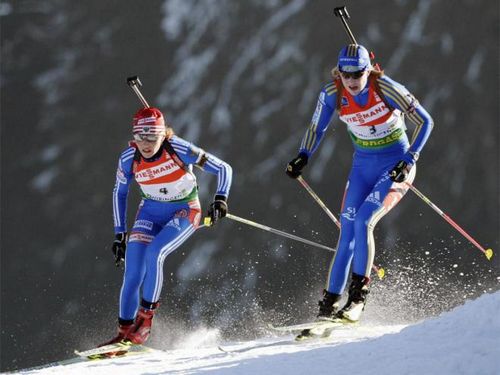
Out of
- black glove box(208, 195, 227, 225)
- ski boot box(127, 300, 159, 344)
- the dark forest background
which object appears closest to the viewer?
black glove box(208, 195, 227, 225)

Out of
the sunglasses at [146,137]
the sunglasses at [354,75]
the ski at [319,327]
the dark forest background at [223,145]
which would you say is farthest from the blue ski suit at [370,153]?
the dark forest background at [223,145]

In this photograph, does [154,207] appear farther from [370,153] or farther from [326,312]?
[370,153]

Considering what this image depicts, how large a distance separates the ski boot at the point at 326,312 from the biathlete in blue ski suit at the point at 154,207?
2.58 ft

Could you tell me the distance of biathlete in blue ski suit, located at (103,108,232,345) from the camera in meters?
6.11

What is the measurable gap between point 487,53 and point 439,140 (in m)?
0.96

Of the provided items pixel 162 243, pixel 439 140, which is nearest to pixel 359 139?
pixel 162 243

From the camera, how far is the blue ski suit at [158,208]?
243 inches

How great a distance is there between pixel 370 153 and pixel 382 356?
179 centimetres

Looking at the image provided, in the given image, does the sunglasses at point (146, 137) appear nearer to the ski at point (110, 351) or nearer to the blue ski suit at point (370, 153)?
the blue ski suit at point (370, 153)

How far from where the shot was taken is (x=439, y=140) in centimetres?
1017

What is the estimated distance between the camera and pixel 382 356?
184 inches

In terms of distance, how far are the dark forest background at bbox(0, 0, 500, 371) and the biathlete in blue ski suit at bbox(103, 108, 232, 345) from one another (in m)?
3.18

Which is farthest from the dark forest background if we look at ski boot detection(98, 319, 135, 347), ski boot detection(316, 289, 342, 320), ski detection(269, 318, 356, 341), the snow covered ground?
the snow covered ground

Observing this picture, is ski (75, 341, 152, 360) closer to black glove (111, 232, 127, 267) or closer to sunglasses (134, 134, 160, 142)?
black glove (111, 232, 127, 267)
